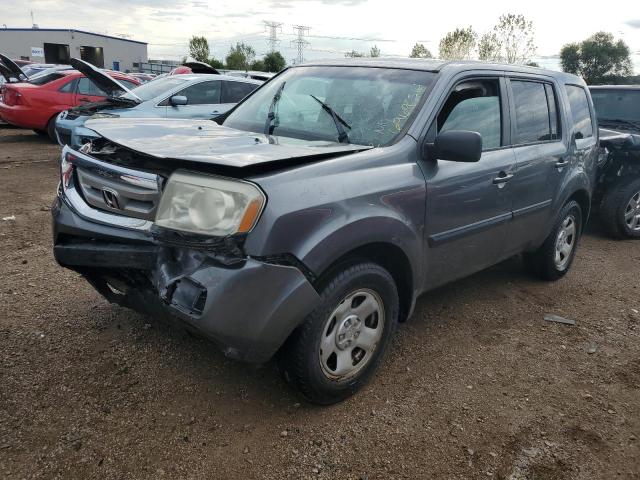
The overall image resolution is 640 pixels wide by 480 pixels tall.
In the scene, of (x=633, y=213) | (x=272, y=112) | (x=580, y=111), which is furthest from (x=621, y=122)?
(x=272, y=112)

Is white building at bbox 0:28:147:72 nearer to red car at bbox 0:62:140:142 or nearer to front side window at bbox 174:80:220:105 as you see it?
red car at bbox 0:62:140:142

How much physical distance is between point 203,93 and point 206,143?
6407mm

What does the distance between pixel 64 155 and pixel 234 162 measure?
139 cm

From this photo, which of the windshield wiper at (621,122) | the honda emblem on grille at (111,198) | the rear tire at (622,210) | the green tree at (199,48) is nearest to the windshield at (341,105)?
the honda emblem on grille at (111,198)

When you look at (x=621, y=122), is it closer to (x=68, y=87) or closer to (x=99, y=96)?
(x=99, y=96)

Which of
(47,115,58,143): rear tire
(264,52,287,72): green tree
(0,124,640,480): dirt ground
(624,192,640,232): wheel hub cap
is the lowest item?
(0,124,640,480): dirt ground

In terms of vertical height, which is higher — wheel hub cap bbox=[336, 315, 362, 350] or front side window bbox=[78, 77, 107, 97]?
front side window bbox=[78, 77, 107, 97]

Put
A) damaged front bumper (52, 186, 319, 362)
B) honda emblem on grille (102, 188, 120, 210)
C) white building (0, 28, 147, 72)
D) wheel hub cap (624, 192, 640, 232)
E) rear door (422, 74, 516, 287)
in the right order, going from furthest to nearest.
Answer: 1. white building (0, 28, 147, 72)
2. wheel hub cap (624, 192, 640, 232)
3. rear door (422, 74, 516, 287)
4. honda emblem on grille (102, 188, 120, 210)
5. damaged front bumper (52, 186, 319, 362)

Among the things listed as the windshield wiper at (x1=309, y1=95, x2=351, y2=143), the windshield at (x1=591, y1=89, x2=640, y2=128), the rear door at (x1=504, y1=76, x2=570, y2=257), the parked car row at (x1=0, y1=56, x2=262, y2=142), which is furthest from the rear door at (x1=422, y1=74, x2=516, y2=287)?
the windshield at (x1=591, y1=89, x2=640, y2=128)

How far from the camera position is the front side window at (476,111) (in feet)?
10.6

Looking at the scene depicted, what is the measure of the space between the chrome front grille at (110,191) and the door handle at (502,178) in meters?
2.18

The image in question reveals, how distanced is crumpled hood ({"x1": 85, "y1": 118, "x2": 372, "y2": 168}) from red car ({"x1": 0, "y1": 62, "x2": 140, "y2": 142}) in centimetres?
843

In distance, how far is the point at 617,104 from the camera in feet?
23.1

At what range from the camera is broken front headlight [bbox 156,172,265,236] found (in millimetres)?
2221
